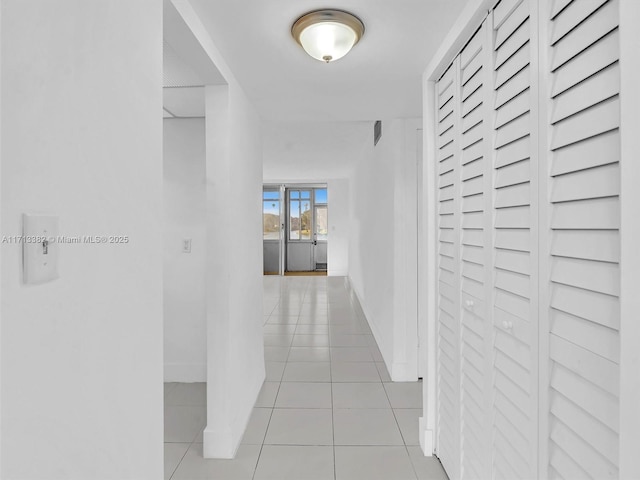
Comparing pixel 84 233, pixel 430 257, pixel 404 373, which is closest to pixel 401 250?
pixel 404 373

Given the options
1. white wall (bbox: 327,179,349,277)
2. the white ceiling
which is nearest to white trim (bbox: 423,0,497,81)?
the white ceiling

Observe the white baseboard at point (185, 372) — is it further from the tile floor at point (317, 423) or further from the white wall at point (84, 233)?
the white wall at point (84, 233)

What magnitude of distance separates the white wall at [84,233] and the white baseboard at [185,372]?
217 centimetres

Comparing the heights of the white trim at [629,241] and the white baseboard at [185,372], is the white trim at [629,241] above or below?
above

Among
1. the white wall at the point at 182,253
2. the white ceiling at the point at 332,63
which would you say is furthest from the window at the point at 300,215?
the white ceiling at the point at 332,63

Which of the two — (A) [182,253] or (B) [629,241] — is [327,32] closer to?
(B) [629,241]

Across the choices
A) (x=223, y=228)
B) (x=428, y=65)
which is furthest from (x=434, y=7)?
(x=223, y=228)

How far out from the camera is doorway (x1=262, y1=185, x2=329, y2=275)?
1081 cm

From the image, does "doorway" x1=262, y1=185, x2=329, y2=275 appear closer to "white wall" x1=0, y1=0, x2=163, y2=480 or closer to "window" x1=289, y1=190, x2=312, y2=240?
"window" x1=289, y1=190, x2=312, y2=240

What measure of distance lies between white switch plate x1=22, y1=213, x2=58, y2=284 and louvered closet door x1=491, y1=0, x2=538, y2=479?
3.82 ft

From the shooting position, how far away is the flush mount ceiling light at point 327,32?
163 cm

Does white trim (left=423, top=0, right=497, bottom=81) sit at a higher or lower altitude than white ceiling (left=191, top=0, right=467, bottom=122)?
lower

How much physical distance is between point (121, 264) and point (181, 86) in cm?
191

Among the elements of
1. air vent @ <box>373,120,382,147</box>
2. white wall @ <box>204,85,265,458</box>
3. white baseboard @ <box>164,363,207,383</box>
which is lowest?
white baseboard @ <box>164,363,207,383</box>
